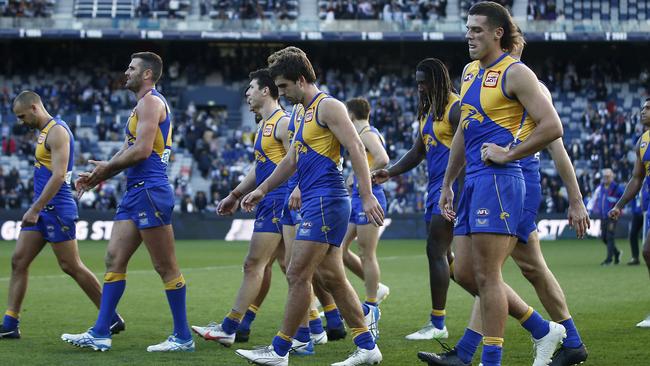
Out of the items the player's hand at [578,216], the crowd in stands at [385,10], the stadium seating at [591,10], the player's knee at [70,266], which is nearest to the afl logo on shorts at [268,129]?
the player's knee at [70,266]

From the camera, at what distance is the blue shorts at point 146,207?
9.30 metres

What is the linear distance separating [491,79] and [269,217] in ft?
11.2

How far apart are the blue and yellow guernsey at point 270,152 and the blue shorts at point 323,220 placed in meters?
1.99

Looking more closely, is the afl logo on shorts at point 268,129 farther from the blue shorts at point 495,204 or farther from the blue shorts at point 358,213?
the blue shorts at point 495,204

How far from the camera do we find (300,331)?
9391 millimetres

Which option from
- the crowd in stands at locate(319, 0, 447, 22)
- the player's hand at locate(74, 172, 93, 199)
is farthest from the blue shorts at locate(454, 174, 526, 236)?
the crowd in stands at locate(319, 0, 447, 22)

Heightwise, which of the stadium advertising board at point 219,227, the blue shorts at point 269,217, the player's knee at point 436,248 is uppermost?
the blue shorts at point 269,217

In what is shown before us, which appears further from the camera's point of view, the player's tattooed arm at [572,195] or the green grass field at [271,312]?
the green grass field at [271,312]

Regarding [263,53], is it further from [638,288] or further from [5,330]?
[5,330]

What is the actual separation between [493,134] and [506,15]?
81 centimetres

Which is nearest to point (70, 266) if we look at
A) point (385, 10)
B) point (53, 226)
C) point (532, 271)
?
point (53, 226)

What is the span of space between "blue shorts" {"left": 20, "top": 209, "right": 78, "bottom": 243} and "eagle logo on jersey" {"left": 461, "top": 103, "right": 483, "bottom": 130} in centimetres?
455

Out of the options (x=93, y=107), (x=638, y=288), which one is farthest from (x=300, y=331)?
(x=93, y=107)

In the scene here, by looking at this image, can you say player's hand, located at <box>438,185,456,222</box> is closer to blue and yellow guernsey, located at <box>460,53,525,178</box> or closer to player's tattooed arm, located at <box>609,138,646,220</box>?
blue and yellow guernsey, located at <box>460,53,525,178</box>
